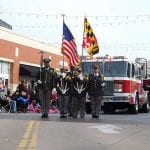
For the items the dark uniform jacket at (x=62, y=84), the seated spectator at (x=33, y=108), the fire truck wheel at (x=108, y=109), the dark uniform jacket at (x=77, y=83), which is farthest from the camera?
the seated spectator at (x=33, y=108)

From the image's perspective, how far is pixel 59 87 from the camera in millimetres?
20000

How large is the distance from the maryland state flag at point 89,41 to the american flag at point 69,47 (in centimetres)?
71

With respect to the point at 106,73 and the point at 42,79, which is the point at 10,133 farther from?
the point at 106,73

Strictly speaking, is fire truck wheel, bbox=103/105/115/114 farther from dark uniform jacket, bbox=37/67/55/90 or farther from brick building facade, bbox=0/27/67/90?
brick building facade, bbox=0/27/67/90

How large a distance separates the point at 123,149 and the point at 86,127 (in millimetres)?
4585

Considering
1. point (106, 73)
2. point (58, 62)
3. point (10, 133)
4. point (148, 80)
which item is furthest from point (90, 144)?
point (58, 62)

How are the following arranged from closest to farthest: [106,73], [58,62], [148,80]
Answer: [106,73] → [148,80] → [58,62]

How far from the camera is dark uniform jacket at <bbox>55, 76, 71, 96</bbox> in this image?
20.0m

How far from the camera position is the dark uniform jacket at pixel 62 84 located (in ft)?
65.6

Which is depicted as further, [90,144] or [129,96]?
[129,96]

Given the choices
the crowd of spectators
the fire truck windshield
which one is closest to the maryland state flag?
the crowd of spectators

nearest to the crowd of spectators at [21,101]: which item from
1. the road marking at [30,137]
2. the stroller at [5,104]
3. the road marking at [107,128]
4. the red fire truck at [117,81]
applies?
the stroller at [5,104]

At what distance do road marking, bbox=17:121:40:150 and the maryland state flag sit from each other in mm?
14980

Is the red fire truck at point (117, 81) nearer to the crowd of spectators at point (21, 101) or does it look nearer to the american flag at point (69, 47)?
the crowd of spectators at point (21, 101)
